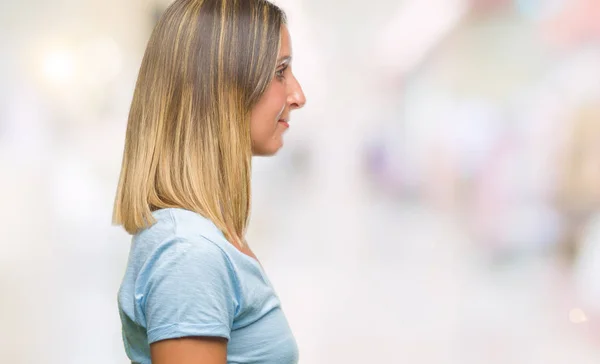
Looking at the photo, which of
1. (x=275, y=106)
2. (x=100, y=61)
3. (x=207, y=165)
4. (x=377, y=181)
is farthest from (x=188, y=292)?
(x=100, y=61)

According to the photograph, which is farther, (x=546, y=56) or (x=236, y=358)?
(x=546, y=56)

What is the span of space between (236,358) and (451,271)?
1.12 meters

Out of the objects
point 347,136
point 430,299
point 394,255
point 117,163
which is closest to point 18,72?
point 117,163

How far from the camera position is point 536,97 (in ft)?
5.90

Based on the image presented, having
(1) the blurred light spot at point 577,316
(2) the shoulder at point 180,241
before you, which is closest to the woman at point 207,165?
(2) the shoulder at point 180,241

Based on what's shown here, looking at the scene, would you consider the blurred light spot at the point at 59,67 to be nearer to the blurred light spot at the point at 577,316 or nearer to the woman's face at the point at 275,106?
the woman's face at the point at 275,106

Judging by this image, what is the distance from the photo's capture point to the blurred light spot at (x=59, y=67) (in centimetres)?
185

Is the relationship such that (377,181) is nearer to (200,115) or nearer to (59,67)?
(59,67)

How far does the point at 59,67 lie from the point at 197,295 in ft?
4.28

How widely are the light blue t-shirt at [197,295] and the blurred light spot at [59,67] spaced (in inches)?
45.6

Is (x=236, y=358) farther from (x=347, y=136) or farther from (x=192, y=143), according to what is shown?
(x=347, y=136)

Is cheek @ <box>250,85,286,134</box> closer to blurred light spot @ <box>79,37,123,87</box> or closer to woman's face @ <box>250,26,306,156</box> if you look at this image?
woman's face @ <box>250,26,306,156</box>

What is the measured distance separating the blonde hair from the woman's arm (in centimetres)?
13

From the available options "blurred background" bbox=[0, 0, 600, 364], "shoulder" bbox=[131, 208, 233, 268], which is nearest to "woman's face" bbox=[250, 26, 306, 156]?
"shoulder" bbox=[131, 208, 233, 268]
